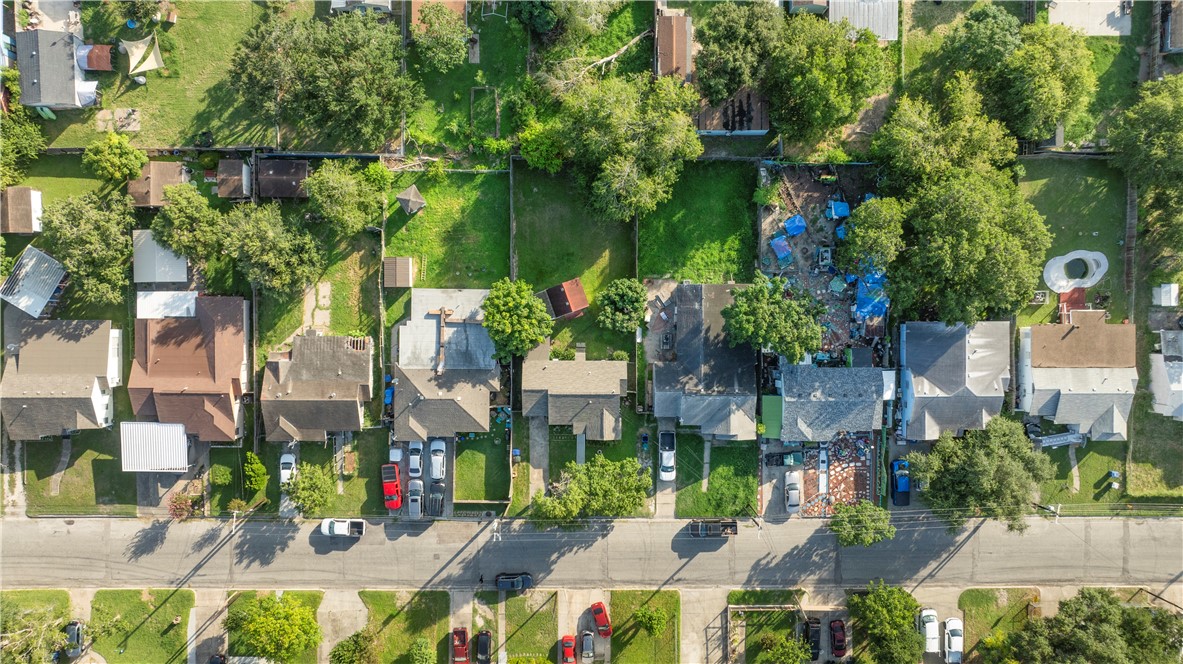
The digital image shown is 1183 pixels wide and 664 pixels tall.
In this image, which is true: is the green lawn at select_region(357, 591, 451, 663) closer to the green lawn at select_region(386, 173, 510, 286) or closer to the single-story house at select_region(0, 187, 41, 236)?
the green lawn at select_region(386, 173, 510, 286)

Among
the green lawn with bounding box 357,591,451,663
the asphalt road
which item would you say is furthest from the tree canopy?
the green lawn with bounding box 357,591,451,663

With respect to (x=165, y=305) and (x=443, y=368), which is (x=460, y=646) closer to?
(x=443, y=368)

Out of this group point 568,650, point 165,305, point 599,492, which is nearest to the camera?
point 599,492

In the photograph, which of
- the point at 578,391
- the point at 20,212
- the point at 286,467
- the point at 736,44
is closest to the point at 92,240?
the point at 20,212

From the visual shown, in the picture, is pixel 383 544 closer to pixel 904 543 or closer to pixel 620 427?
pixel 620 427

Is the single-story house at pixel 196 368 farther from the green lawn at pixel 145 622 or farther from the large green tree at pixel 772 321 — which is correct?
the large green tree at pixel 772 321

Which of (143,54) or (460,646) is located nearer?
(143,54)
